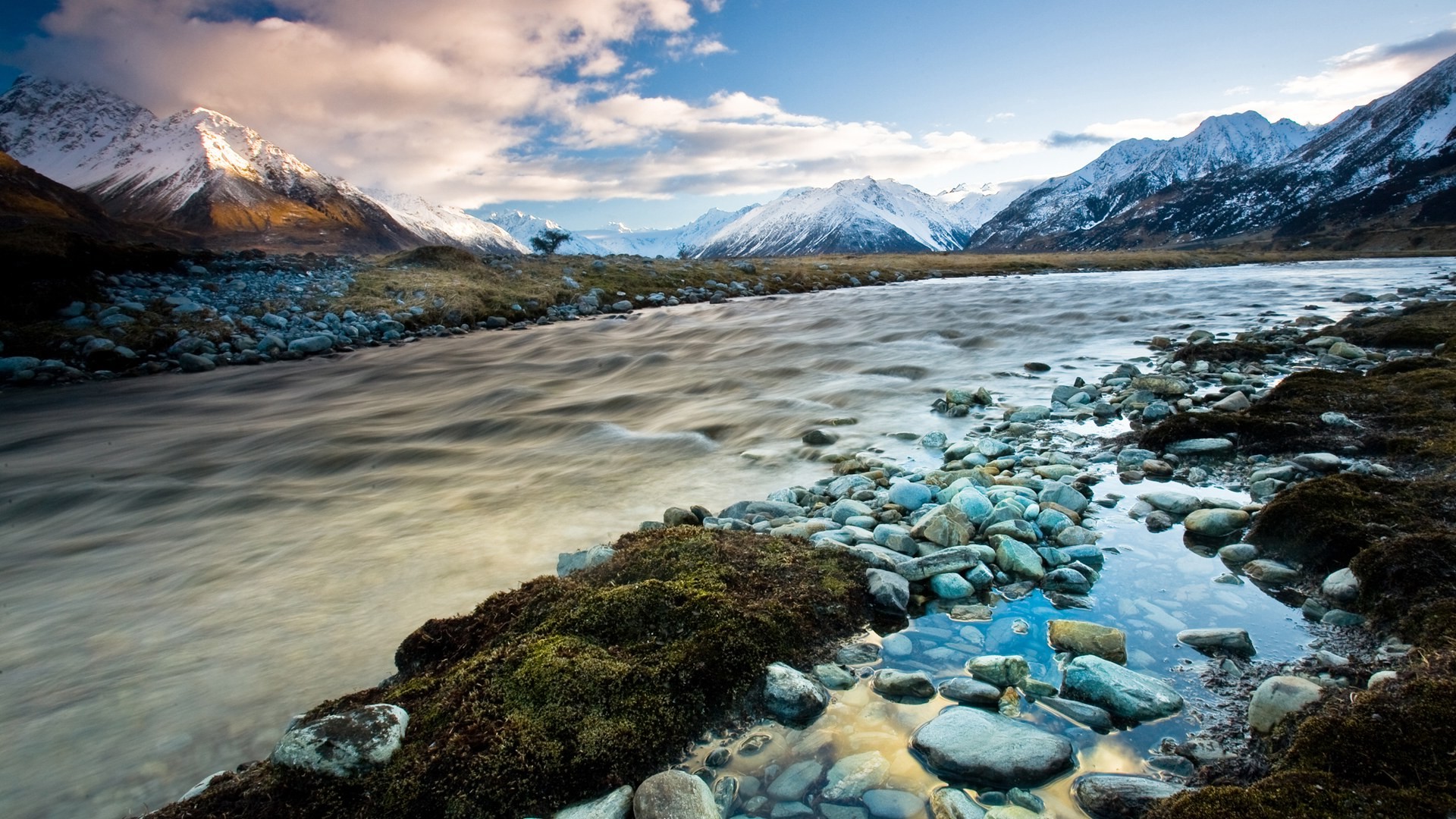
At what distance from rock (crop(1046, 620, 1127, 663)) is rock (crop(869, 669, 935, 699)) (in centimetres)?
93

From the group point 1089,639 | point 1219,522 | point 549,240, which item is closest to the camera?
point 1089,639

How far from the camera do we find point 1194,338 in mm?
16000

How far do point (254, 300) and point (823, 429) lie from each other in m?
24.2

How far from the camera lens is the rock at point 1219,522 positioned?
5203 millimetres

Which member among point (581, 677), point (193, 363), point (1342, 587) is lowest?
point (1342, 587)

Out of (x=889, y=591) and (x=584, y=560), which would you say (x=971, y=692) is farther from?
(x=584, y=560)

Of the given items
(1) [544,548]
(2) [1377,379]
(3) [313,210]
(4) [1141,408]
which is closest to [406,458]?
(1) [544,548]

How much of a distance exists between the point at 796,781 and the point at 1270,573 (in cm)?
384

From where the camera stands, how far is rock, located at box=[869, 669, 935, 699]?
354 cm

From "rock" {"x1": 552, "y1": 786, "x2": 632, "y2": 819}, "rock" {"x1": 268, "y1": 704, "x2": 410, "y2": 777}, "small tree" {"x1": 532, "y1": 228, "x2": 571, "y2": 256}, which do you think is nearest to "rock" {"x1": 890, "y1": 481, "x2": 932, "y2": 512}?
"rock" {"x1": 552, "y1": 786, "x2": 632, "y2": 819}

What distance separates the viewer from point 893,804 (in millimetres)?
2816

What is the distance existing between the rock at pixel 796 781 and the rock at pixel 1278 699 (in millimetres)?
2025

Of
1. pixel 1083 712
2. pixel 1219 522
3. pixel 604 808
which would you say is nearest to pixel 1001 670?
pixel 1083 712

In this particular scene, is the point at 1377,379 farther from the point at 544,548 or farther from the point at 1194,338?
the point at 544,548
